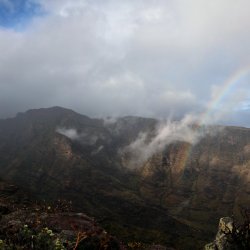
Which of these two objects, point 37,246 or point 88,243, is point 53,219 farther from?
point 37,246

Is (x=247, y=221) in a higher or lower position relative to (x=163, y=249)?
higher

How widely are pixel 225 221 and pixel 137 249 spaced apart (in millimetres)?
16606

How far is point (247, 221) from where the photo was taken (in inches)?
1426

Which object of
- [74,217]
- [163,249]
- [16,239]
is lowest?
[163,249]

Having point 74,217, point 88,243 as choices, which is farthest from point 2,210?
point 88,243

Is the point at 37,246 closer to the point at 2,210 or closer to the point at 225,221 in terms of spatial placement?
the point at 2,210

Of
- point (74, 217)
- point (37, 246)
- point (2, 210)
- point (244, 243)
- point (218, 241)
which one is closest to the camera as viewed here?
point (37, 246)

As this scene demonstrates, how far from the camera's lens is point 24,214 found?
153ft

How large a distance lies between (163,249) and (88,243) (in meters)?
14.6

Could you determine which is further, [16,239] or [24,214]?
[24,214]

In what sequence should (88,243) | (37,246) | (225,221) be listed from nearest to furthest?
1. (37,246)
2. (88,243)
3. (225,221)

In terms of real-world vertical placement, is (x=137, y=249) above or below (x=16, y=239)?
below

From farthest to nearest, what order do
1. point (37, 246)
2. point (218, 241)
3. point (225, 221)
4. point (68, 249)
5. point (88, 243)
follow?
point (225, 221)
point (218, 241)
point (88, 243)
point (68, 249)
point (37, 246)

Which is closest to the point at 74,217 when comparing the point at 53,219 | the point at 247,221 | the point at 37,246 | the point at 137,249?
the point at 53,219
